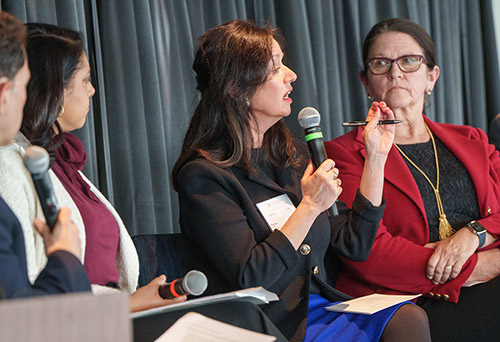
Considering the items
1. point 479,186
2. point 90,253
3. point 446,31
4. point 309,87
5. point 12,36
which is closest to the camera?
point 12,36

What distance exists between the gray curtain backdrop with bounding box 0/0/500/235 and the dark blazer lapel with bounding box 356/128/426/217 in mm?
758

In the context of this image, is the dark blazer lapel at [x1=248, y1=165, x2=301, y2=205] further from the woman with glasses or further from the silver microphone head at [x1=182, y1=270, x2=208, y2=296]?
the silver microphone head at [x1=182, y1=270, x2=208, y2=296]

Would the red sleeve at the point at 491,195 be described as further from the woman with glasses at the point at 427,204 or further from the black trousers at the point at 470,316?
the black trousers at the point at 470,316

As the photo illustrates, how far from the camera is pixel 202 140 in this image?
2.17 m

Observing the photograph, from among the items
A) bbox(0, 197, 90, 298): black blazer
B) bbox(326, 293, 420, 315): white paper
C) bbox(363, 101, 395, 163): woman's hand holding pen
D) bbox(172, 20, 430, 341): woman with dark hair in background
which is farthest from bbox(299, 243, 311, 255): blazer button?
bbox(0, 197, 90, 298): black blazer

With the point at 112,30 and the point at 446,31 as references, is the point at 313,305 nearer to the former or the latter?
the point at 112,30

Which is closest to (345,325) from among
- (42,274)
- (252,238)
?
(252,238)

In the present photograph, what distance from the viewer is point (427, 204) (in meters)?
2.45

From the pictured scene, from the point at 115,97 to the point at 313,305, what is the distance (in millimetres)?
1202

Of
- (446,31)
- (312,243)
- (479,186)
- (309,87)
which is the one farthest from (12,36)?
(446,31)

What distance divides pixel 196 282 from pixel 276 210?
2.02 feet

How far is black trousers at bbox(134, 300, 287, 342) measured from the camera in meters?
1.44

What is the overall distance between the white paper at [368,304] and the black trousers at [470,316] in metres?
0.32

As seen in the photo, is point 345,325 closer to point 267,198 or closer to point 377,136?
point 267,198
